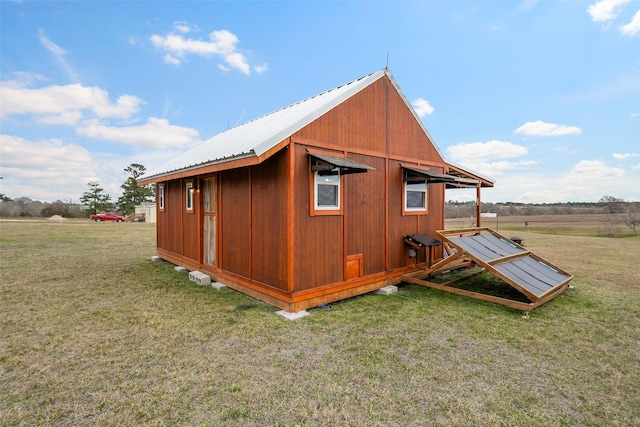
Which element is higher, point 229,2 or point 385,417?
point 229,2

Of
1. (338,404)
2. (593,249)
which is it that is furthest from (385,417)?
(593,249)

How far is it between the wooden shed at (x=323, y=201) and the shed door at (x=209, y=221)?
0.08 ft

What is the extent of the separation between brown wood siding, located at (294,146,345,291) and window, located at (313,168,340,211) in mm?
173

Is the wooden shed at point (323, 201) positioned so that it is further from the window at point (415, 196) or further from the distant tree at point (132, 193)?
the distant tree at point (132, 193)

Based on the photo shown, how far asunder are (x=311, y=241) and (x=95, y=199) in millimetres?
52216

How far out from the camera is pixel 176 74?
14398 mm

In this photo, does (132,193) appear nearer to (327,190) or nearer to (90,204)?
(90,204)

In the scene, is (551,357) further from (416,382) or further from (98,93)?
(98,93)

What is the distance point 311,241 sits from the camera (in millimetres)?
5082

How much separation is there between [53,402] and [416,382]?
3.20 m

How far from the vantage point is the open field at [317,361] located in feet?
7.98

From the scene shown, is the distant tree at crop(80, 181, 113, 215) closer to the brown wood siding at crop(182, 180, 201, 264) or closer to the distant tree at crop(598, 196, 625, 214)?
the brown wood siding at crop(182, 180, 201, 264)

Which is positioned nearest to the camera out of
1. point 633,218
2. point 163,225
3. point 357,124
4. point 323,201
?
point 323,201

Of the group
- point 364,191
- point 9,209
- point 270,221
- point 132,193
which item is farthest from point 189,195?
point 9,209
